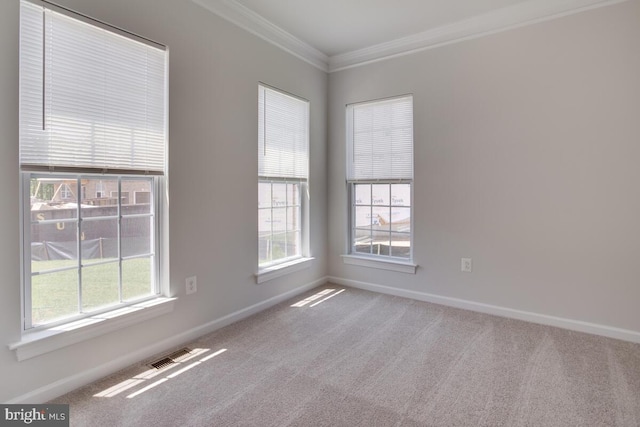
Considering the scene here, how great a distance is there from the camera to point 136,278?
240 centimetres

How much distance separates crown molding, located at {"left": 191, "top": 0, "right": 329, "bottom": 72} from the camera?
277 cm

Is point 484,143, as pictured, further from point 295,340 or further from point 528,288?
point 295,340

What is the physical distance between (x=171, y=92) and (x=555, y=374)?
3189mm

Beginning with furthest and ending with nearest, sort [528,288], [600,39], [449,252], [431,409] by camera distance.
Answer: [449,252] → [528,288] → [600,39] → [431,409]

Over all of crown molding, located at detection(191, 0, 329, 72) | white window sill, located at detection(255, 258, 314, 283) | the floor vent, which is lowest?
the floor vent

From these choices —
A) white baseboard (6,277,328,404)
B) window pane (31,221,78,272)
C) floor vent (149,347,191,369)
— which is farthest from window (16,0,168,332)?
floor vent (149,347,191,369)

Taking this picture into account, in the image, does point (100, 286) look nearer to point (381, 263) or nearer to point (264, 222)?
point (264, 222)

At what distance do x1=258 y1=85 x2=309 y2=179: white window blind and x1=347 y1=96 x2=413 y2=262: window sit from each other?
570mm

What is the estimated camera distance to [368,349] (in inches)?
99.6

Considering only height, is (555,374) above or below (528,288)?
below

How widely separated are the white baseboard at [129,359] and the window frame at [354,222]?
3.74ft

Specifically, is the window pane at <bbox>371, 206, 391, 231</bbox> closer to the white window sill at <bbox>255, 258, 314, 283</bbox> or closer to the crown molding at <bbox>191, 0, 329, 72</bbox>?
the white window sill at <bbox>255, 258, 314, 283</bbox>

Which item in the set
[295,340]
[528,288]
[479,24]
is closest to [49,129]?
[295,340]
